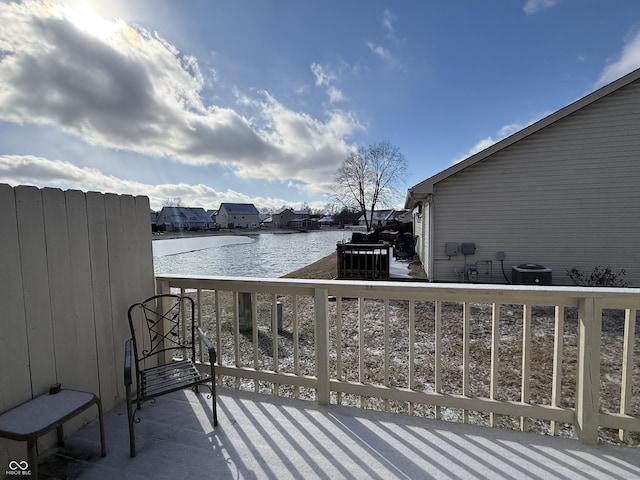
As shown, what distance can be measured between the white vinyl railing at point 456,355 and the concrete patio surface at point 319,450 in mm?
146

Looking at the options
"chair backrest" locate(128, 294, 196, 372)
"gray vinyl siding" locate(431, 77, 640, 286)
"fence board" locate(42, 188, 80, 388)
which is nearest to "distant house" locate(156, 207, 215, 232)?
"gray vinyl siding" locate(431, 77, 640, 286)

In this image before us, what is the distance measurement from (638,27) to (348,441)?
30.0 ft

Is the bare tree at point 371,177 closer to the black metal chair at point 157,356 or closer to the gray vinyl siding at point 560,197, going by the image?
the gray vinyl siding at point 560,197

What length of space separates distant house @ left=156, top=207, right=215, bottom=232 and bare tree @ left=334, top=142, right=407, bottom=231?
102 feet

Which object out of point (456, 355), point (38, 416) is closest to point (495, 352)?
point (456, 355)

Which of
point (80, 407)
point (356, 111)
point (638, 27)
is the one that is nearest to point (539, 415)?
point (80, 407)

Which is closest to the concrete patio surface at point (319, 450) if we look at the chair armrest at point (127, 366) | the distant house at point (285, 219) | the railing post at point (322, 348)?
the railing post at point (322, 348)

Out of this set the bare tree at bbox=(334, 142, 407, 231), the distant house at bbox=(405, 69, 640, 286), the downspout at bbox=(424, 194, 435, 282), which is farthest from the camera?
the bare tree at bbox=(334, 142, 407, 231)

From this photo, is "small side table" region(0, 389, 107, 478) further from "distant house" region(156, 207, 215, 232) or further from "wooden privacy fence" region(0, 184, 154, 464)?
"distant house" region(156, 207, 215, 232)

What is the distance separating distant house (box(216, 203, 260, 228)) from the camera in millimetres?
60344

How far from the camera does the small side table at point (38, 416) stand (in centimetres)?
125

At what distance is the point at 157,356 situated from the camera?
8.27 ft

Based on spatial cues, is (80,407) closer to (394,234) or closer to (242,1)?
Result: (242,1)

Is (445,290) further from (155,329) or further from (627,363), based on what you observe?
(155,329)
